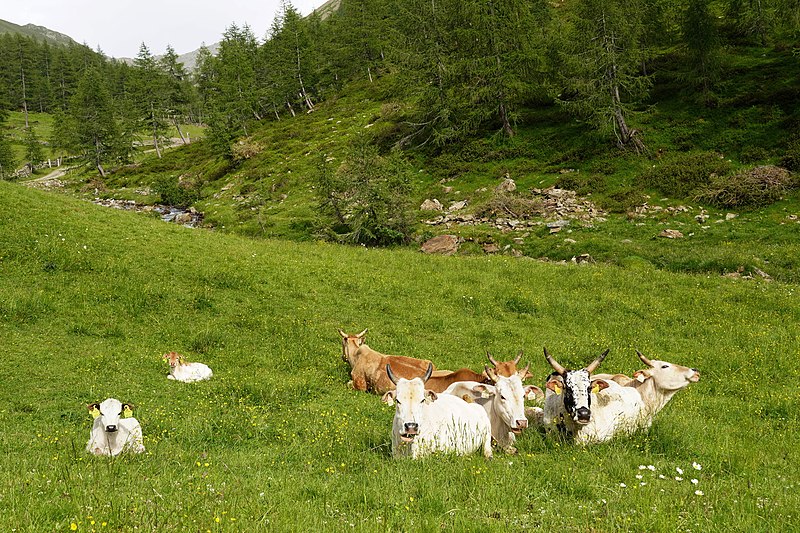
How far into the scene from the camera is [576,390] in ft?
23.4

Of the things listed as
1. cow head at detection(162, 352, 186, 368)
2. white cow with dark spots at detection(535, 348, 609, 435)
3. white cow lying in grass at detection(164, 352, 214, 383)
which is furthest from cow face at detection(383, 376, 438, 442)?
cow head at detection(162, 352, 186, 368)

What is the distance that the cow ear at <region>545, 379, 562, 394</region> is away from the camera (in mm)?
7406

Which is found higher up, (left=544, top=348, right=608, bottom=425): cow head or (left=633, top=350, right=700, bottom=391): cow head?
(left=544, top=348, right=608, bottom=425): cow head

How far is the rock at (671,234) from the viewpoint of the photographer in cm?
2560

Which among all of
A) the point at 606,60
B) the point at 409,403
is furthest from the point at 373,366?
the point at 606,60

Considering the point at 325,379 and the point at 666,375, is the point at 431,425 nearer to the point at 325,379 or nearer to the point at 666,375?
the point at 666,375

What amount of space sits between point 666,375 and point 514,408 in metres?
3.20

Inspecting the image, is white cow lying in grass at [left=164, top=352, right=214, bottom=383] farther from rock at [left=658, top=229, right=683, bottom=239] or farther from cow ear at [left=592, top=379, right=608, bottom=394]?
rock at [left=658, top=229, right=683, bottom=239]

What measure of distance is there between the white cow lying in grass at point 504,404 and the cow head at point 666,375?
7.78ft

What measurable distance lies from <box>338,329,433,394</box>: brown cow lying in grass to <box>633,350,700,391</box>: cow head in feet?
14.1

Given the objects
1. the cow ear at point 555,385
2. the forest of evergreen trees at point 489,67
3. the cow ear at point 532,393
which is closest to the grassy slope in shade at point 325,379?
the cow ear at point 555,385

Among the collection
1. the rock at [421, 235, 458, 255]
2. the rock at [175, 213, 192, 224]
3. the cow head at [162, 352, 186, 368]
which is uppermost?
the rock at [175, 213, 192, 224]

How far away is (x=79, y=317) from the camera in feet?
43.6

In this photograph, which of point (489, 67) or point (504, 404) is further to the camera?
point (489, 67)
